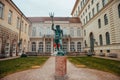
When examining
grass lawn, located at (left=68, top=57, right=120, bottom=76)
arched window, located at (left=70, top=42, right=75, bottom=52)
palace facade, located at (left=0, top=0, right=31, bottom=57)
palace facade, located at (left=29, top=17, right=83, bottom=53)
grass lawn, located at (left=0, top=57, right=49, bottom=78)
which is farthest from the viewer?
arched window, located at (left=70, top=42, right=75, bottom=52)

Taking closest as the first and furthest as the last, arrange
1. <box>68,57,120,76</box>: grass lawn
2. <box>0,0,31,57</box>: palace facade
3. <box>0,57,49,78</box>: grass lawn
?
1. <box>0,57,49,78</box>: grass lawn
2. <box>68,57,120,76</box>: grass lawn
3. <box>0,0,31,57</box>: palace facade

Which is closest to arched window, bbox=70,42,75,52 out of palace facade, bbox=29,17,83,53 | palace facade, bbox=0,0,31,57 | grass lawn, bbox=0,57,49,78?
palace facade, bbox=29,17,83,53

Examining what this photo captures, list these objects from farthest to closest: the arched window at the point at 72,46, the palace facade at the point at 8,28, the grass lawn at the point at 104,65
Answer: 1. the arched window at the point at 72,46
2. the palace facade at the point at 8,28
3. the grass lawn at the point at 104,65

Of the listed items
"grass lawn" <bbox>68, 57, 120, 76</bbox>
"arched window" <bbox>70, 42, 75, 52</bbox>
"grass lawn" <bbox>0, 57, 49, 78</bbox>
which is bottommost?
"grass lawn" <bbox>68, 57, 120, 76</bbox>

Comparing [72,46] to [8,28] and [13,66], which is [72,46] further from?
[13,66]

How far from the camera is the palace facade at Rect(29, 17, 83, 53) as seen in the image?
35.7m

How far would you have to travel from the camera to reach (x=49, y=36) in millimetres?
34969

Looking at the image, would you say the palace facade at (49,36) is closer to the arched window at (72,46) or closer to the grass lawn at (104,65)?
the arched window at (72,46)

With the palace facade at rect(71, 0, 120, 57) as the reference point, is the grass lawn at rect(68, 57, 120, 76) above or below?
below

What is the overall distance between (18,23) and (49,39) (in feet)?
42.7

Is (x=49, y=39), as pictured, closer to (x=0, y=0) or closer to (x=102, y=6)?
(x=102, y=6)

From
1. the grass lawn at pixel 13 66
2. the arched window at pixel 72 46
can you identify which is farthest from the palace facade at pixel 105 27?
the grass lawn at pixel 13 66

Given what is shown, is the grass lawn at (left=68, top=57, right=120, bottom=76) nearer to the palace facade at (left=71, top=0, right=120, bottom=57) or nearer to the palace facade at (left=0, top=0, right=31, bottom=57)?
the palace facade at (left=71, top=0, right=120, bottom=57)

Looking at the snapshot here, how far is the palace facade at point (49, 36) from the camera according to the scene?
117ft
